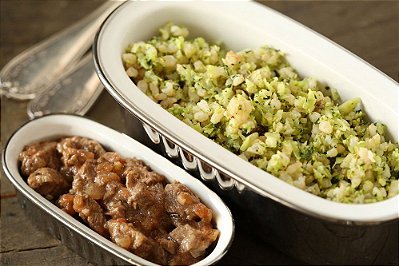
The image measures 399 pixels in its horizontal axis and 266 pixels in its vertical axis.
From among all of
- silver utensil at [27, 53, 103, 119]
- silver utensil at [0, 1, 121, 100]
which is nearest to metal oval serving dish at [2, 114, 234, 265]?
silver utensil at [27, 53, 103, 119]

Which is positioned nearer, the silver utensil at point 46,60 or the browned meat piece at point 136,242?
the browned meat piece at point 136,242

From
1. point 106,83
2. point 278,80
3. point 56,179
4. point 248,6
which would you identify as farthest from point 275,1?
point 56,179

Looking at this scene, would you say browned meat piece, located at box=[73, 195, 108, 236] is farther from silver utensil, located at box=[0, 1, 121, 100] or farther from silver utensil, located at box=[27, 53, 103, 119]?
silver utensil, located at box=[0, 1, 121, 100]

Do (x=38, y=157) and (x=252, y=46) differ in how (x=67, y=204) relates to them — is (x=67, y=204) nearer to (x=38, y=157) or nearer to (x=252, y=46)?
A: (x=38, y=157)

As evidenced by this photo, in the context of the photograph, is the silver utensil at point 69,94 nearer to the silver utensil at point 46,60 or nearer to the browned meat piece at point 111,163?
the silver utensil at point 46,60

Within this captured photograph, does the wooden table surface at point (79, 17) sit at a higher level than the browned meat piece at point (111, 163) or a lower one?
lower

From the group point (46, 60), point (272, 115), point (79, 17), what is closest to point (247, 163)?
point (272, 115)

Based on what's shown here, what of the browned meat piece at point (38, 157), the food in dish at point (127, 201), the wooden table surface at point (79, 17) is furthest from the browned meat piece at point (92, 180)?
the wooden table surface at point (79, 17)
